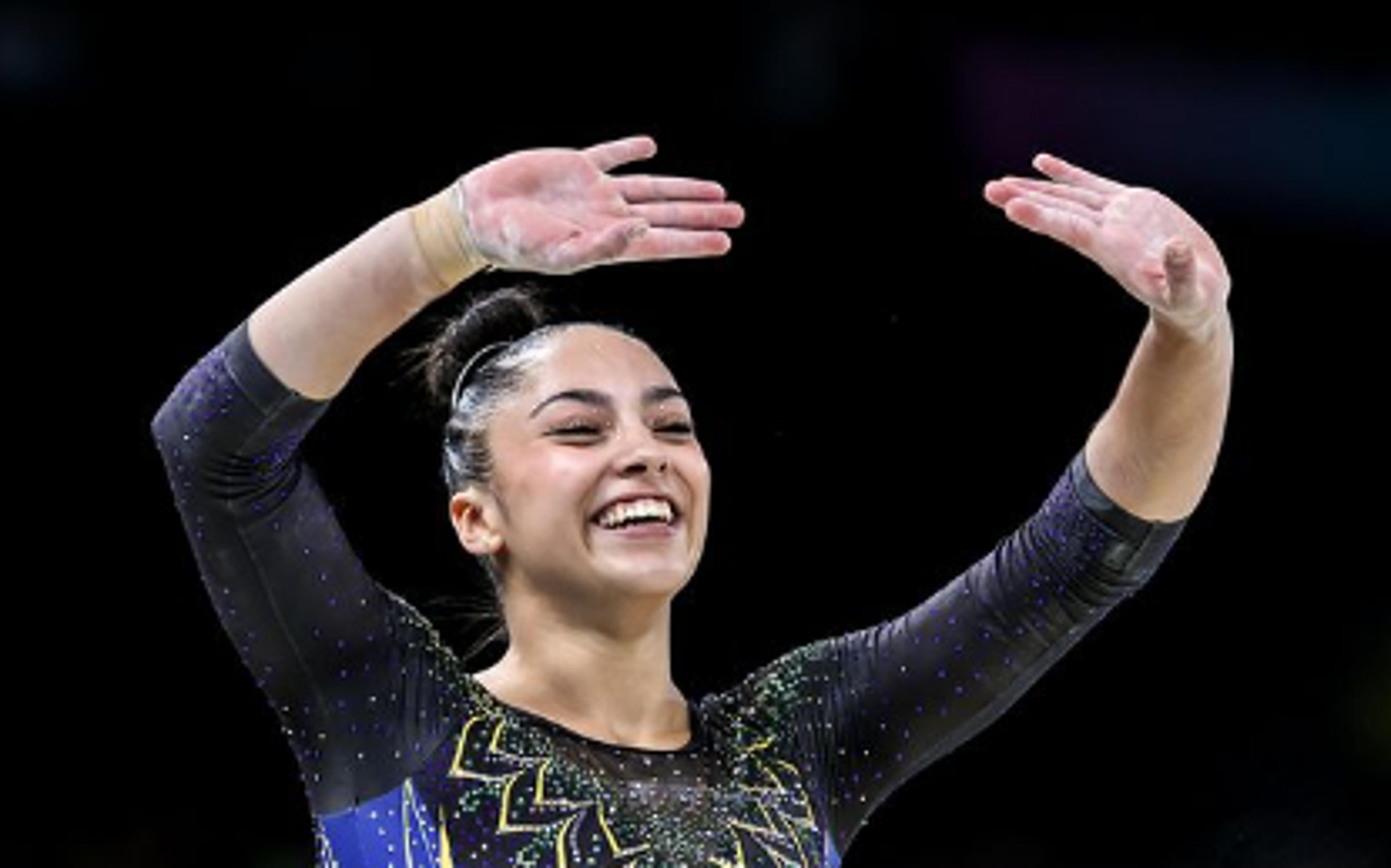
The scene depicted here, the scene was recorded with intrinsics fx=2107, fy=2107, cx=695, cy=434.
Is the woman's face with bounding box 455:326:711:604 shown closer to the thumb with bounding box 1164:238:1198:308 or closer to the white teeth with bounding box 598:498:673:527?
the white teeth with bounding box 598:498:673:527

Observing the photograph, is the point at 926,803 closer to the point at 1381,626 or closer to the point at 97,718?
the point at 1381,626

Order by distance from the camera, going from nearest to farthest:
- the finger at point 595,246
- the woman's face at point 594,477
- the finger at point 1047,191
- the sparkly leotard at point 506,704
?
1. the finger at point 595,246
2. the sparkly leotard at point 506,704
3. the finger at point 1047,191
4. the woman's face at point 594,477

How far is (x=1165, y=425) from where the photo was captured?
2.38m

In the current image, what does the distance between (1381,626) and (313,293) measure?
2.81 m

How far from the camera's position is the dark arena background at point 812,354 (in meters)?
3.59

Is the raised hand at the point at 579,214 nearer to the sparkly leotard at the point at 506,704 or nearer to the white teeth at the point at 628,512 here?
the sparkly leotard at the point at 506,704

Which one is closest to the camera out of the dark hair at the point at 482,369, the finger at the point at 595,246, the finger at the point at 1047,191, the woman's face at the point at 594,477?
the finger at the point at 595,246

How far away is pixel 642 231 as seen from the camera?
6.57 ft

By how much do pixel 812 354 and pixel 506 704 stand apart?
1728 millimetres

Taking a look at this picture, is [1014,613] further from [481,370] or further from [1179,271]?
[481,370]

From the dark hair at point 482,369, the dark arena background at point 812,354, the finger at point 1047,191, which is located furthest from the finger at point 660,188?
the dark arena background at point 812,354

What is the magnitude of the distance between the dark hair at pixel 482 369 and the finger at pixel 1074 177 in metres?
0.56

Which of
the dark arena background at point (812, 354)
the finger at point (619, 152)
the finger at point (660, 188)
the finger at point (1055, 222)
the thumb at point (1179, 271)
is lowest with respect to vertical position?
the dark arena background at point (812, 354)

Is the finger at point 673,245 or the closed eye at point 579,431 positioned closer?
the finger at point 673,245
